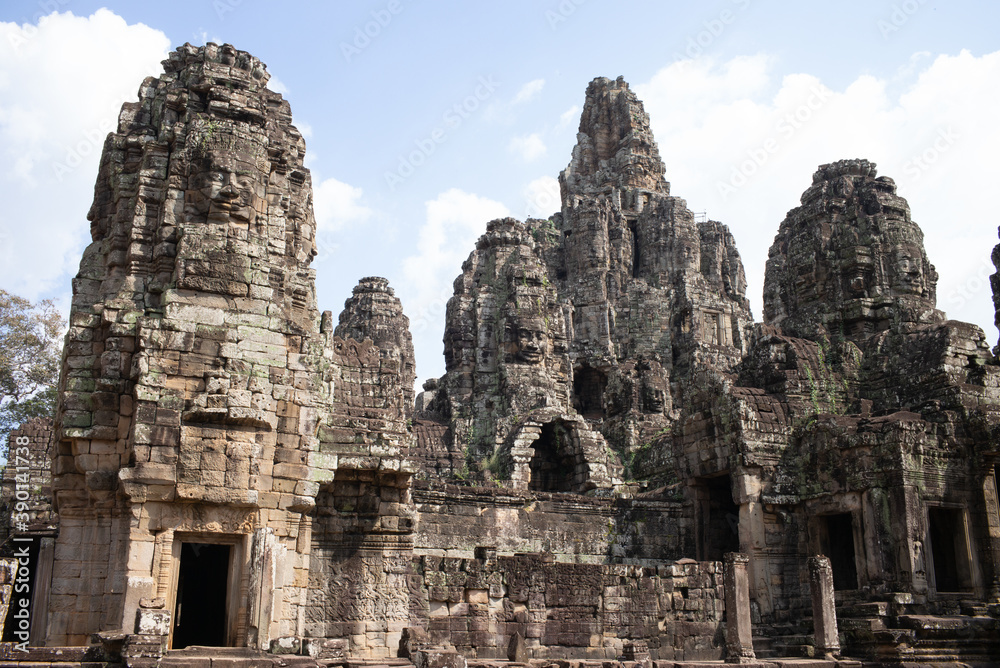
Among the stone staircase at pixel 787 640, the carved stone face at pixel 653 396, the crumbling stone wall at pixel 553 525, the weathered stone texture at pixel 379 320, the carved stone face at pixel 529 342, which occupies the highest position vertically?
the weathered stone texture at pixel 379 320

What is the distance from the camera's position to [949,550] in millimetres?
18141

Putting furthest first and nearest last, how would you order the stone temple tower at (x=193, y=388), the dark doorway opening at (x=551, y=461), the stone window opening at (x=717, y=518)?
the dark doorway opening at (x=551, y=461) → the stone window opening at (x=717, y=518) → the stone temple tower at (x=193, y=388)

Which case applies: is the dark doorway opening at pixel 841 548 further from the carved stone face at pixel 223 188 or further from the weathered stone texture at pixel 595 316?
the carved stone face at pixel 223 188

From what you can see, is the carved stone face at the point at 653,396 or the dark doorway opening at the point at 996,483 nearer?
the dark doorway opening at the point at 996,483

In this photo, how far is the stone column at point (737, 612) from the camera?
15.1 meters

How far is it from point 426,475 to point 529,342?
733 cm

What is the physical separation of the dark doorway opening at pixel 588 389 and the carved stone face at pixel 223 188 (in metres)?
29.9

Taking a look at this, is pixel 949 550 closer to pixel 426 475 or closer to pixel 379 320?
pixel 426 475

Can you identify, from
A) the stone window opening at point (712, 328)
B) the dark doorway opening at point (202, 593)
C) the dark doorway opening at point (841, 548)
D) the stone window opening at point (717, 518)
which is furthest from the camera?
the stone window opening at point (712, 328)

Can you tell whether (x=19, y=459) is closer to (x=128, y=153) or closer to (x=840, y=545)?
(x=128, y=153)

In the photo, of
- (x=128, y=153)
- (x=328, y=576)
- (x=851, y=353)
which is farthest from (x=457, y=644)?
(x=851, y=353)

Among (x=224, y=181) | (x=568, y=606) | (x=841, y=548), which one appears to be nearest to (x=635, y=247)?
(x=841, y=548)

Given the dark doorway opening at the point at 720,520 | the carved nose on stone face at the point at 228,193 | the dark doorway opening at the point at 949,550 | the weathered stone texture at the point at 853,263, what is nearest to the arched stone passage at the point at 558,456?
the dark doorway opening at the point at 720,520

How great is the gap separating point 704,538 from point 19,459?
1470 centimetres
